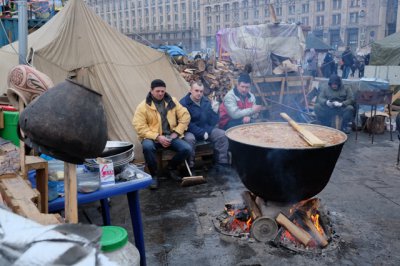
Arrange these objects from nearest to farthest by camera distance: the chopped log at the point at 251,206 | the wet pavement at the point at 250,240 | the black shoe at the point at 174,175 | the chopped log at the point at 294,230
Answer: the wet pavement at the point at 250,240 → the chopped log at the point at 294,230 → the chopped log at the point at 251,206 → the black shoe at the point at 174,175

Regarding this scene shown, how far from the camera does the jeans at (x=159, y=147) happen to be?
5.91 meters

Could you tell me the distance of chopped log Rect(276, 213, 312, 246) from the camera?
3893 millimetres

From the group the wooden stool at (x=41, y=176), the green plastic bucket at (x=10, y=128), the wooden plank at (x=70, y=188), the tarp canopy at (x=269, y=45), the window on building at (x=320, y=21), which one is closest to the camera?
the wooden plank at (x=70, y=188)

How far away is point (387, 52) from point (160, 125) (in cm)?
1158

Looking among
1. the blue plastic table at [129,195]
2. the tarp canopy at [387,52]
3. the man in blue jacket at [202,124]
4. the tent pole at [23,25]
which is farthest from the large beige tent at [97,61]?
the tarp canopy at [387,52]

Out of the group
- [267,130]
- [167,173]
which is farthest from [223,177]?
[267,130]

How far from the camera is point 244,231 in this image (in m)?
4.22

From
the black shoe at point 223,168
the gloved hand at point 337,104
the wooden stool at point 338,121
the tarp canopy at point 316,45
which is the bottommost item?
the black shoe at point 223,168

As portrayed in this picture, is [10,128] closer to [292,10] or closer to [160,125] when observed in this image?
[160,125]

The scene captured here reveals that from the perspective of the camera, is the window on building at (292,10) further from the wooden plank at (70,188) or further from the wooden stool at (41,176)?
the wooden plank at (70,188)

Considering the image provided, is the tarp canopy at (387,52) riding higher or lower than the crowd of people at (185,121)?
higher

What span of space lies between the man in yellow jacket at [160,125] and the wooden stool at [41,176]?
3.04m

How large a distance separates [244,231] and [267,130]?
1.16m

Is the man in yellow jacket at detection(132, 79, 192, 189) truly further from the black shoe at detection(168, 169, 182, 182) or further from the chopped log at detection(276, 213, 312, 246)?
the chopped log at detection(276, 213, 312, 246)
